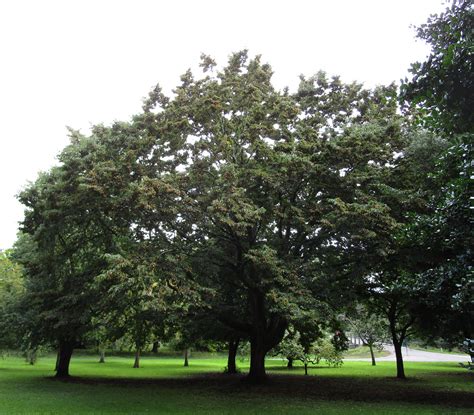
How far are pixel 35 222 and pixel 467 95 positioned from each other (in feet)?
52.7

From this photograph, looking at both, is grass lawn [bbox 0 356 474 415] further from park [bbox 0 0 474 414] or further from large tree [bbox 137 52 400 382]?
large tree [bbox 137 52 400 382]

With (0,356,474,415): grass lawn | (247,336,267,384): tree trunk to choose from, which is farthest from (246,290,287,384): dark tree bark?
(0,356,474,415): grass lawn

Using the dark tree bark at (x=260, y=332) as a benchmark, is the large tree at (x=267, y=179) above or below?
above

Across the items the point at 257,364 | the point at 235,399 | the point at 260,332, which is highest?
the point at 260,332

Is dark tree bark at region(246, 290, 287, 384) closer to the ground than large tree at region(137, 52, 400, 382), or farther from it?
closer to the ground

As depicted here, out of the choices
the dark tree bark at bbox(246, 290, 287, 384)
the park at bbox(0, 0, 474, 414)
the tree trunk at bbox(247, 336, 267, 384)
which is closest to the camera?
the park at bbox(0, 0, 474, 414)

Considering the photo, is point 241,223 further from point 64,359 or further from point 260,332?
point 64,359

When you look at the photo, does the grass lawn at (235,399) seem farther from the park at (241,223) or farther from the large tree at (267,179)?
the large tree at (267,179)

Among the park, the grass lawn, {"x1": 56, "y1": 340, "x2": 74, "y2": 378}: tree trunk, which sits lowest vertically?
the grass lawn

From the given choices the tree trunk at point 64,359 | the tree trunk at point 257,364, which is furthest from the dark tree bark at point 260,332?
the tree trunk at point 64,359

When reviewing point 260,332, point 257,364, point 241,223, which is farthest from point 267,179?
point 257,364

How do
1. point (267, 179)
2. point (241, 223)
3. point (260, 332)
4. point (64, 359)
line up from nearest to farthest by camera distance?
point (241, 223) < point (267, 179) < point (260, 332) < point (64, 359)

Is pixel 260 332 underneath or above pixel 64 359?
above

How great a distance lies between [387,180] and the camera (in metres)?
15.5
